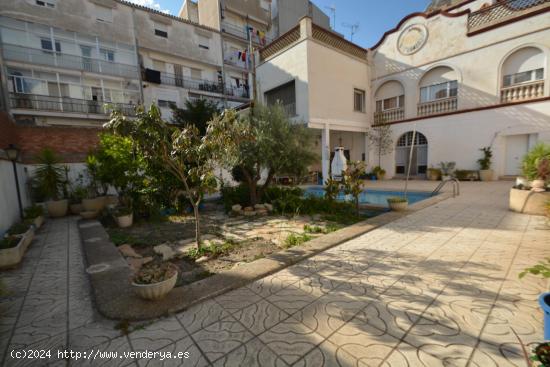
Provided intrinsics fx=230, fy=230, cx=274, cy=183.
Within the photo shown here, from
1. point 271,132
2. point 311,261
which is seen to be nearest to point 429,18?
point 271,132

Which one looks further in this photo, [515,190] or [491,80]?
[491,80]

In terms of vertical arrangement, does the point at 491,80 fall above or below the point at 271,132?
above

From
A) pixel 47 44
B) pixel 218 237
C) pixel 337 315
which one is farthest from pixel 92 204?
pixel 47 44

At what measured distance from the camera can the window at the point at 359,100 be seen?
14.5 meters

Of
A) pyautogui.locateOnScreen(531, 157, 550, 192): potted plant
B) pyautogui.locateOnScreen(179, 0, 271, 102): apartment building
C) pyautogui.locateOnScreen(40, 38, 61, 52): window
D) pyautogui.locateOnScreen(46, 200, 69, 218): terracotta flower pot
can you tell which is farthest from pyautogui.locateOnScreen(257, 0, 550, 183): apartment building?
pyautogui.locateOnScreen(40, 38, 61, 52): window

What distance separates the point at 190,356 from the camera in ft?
5.83

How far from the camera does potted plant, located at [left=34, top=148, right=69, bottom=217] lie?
745 cm

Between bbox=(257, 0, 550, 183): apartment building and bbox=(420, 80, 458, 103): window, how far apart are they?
0.05m

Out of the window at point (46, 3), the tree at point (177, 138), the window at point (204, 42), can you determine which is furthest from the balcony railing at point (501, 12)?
the window at point (46, 3)

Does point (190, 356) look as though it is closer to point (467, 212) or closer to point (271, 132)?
point (271, 132)

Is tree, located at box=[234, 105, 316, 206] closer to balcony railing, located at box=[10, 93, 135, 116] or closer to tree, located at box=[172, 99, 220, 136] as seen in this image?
tree, located at box=[172, 99, 220, 136]

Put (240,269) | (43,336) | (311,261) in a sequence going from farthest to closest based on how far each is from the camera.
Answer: (311,261) → (240,269) → (43,336)

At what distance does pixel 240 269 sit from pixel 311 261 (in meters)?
1.06

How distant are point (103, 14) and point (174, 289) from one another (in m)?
22.1
